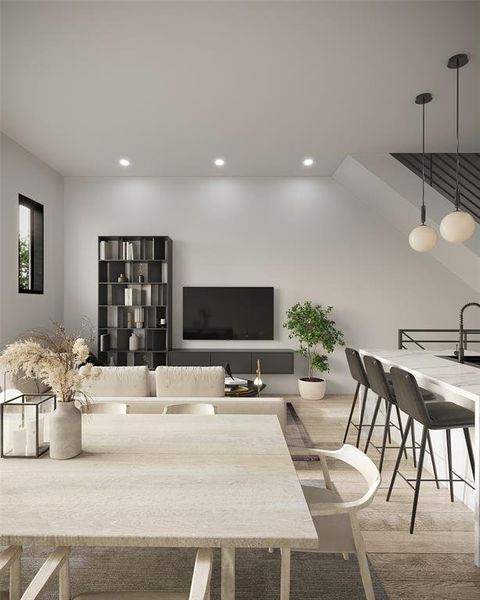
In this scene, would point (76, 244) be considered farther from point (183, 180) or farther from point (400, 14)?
point (400, 14)

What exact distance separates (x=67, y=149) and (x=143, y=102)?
175 centimetres

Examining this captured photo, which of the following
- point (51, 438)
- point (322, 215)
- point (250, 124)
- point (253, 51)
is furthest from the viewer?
point (322, 215)

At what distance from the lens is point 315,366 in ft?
19.9

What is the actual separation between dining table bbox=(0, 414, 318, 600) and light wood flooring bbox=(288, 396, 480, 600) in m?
0.92

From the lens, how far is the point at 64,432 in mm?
1662

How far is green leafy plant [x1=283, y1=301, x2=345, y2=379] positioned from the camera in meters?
6.02

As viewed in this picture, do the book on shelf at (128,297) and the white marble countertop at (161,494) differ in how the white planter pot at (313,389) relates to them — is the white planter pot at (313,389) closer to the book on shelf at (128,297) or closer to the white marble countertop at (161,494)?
the book on shelf at (128,297)

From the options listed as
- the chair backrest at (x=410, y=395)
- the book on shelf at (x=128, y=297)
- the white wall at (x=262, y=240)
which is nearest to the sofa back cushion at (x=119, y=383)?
the chair backrest at (x=410, y=395)

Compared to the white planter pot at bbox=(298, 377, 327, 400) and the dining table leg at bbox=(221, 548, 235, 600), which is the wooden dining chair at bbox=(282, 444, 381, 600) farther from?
the white planter pot at bbox=(298, 377, 327, 400)

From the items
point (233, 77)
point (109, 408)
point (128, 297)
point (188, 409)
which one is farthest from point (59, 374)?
point (128, 297)

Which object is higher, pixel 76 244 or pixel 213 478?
pixel 76 244

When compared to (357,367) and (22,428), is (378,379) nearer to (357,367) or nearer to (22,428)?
(357,367)

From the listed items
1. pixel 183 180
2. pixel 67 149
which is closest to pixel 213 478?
pixel 67 149

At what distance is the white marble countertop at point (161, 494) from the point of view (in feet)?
3.74
